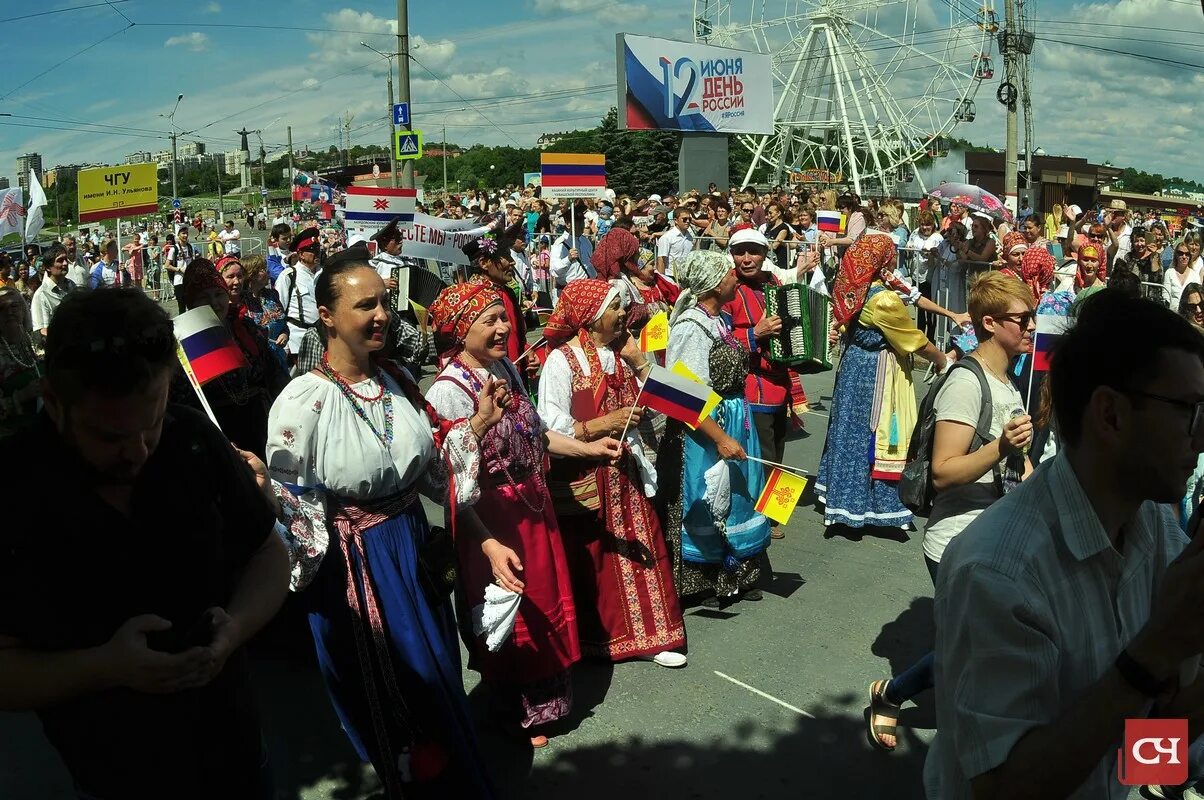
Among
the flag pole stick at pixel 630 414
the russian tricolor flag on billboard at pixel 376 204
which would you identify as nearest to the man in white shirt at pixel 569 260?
the russian tricolor flag on billboard at pixel 376 204

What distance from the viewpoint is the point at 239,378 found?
521 centimetres

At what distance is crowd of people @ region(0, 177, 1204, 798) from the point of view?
5.70ft

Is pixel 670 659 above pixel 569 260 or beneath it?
beneath

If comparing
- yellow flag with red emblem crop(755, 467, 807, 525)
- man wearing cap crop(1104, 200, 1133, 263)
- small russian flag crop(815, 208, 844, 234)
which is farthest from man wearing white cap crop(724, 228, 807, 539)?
man wearing cap crop(1104, 200, 1133, 263)

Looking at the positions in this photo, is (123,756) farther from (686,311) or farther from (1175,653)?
(686,311)

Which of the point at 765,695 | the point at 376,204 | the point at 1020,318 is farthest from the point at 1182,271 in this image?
the point at 765,695

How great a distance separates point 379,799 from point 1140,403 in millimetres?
3142

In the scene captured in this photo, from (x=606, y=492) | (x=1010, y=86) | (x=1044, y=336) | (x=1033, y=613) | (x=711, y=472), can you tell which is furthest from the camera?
(x=1010, y=86)

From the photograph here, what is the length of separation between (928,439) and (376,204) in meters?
7.75

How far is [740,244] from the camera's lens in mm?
6414

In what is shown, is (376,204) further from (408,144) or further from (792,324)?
(408,144)

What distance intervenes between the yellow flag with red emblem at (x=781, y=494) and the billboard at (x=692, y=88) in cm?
2990

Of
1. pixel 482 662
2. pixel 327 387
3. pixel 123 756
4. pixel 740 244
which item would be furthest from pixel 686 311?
pixel 123 756

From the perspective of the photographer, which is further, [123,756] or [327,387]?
[327,387]
